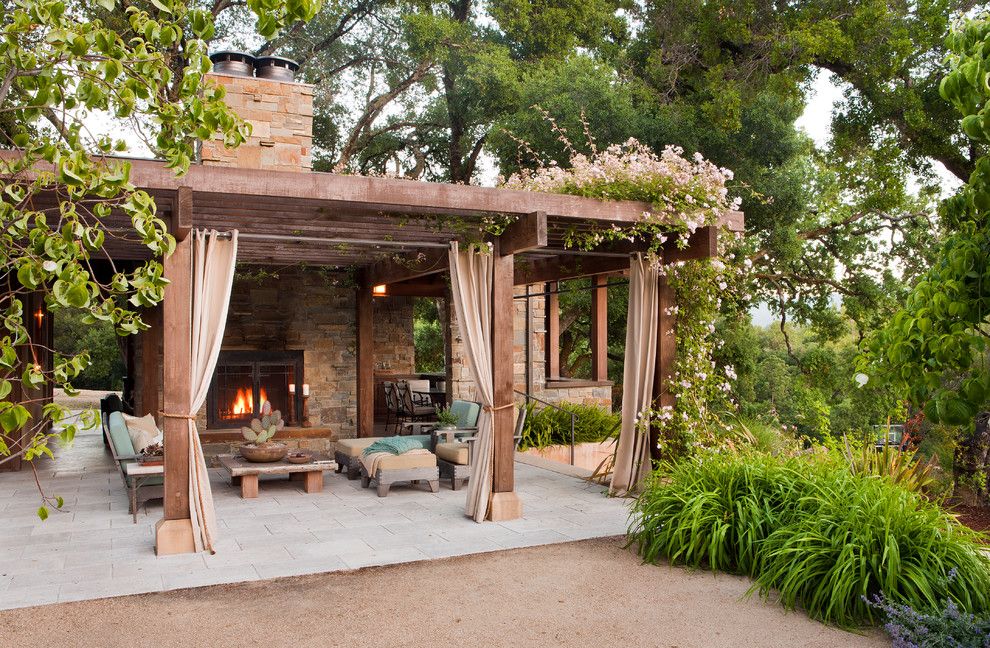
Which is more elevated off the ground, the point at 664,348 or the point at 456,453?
the point at 664,348

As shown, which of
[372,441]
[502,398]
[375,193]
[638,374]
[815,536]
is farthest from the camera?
[372,441]

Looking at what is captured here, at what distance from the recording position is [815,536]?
460cm

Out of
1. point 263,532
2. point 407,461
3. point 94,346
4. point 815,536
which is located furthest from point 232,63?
point 94,346

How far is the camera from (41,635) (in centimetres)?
409

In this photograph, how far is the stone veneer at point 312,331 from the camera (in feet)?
35.4

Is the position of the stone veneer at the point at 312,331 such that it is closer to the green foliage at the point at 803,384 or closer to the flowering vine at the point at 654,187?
the flowering vine at the point at 654,187

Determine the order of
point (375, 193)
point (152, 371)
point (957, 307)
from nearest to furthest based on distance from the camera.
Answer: point (957, 307), point (375, 193), point (152, 371)

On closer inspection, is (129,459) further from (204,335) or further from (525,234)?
(525,234)

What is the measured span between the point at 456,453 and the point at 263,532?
243cm

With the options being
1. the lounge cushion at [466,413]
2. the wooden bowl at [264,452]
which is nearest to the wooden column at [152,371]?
the wooden bowl at [264,452]

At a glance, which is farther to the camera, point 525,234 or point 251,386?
point 251,386

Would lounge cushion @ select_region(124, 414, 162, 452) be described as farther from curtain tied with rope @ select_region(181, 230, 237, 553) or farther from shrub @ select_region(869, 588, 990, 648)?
shrub @ select_region(869, 588, 990, 648)

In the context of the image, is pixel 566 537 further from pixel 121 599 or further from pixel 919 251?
pixel 919 251

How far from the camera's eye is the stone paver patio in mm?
5047
